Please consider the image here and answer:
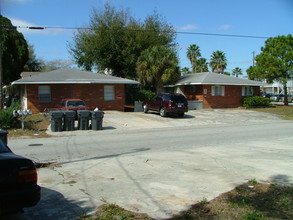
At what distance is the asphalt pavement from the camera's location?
574 cm

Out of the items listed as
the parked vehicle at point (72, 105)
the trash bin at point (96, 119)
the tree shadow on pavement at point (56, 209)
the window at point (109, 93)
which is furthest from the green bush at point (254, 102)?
the tree shadow on pavement at point (56, 209)

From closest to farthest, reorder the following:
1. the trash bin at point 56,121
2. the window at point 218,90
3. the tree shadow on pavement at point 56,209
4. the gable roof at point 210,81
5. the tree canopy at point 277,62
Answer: the tree shadow on pavement at point 56,209 < the trash bin at point 56,121 < the gable roof at point 210,81 < the window at point 218,90 < the tree canopy at point 277,62

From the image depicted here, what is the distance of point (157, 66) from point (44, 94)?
37.3 feet

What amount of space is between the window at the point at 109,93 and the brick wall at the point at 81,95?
0.88 feet

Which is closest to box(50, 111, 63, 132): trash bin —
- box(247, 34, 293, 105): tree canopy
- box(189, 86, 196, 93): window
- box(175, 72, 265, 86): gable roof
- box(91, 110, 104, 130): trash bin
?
box(91, 110, 104, 130): trash bin

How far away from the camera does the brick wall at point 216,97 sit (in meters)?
34.2

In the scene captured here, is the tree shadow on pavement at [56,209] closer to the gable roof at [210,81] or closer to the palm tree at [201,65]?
the gable roof at [210,81]

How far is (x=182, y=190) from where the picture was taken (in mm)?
6516

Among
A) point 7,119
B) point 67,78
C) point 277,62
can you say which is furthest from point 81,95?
point 277,62

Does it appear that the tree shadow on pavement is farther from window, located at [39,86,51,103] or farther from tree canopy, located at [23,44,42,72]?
tree canopy, located at [23,44,42,72]

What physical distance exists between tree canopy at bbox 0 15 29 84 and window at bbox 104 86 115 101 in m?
15.7

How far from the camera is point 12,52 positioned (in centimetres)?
3953

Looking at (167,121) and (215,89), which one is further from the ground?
(215,89)

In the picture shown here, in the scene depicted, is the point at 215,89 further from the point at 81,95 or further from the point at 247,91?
the point at 81,95
